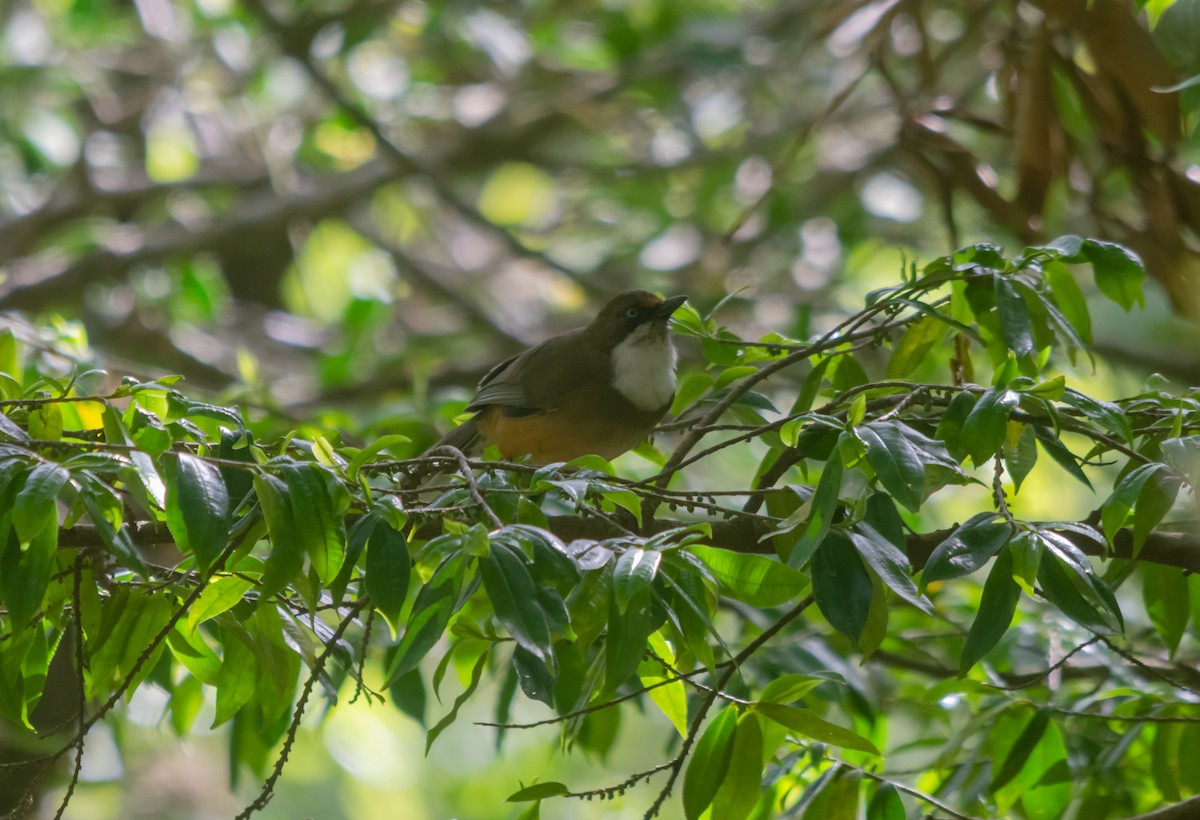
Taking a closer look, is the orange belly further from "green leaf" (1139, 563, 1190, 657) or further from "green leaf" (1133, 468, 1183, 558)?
"green leaf" (1133, 468, 1183, 558)

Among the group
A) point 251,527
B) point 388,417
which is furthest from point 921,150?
point 251,527

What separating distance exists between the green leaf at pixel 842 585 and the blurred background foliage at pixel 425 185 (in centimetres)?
389

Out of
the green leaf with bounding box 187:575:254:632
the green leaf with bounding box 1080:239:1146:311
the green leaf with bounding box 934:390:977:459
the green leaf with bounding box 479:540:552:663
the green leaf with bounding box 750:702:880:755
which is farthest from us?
the green leaf with bounding box 1080:239:1146:311

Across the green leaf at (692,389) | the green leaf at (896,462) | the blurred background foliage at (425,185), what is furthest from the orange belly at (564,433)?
the green leaf at (896,462)

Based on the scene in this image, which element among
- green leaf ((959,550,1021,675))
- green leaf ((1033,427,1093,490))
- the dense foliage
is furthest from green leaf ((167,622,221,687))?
green leaf ((1033,427,1093,490))

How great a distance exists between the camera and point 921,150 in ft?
13.3

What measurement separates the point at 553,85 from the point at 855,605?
6.85 metres

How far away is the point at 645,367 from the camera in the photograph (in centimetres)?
472

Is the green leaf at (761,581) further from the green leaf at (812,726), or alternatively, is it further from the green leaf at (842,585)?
the green leaf at (812,726)

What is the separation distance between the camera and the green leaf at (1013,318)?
242cm

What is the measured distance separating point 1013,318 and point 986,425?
0.42m

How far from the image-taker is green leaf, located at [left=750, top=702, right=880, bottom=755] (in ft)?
6.78

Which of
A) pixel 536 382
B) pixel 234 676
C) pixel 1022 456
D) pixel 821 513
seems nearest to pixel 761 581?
pixel 821 513

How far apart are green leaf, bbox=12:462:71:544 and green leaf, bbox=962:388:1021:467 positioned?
4.70 feet
